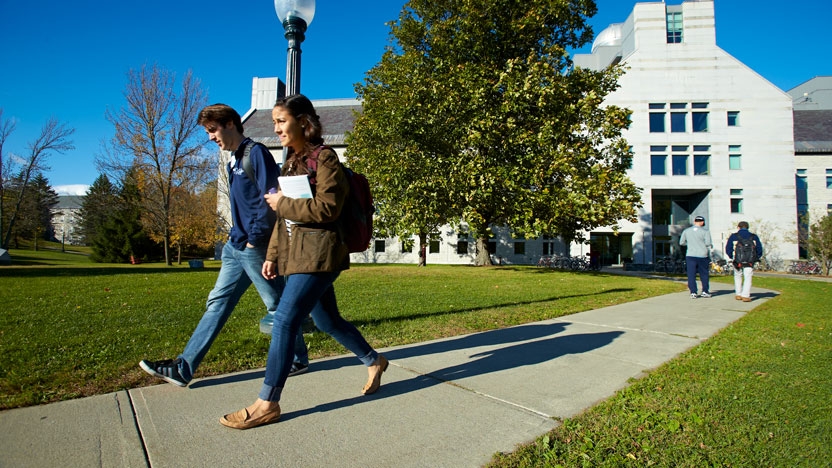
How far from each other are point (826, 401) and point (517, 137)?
13.1 meters

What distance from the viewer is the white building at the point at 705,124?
3384 cm

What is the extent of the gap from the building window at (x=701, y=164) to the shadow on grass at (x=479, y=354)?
36176 millimetres

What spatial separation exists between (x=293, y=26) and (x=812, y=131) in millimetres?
51126

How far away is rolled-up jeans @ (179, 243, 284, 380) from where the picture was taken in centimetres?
299

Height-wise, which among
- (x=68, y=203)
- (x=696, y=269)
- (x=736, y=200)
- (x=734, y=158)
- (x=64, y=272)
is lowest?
(x=64, y=272)

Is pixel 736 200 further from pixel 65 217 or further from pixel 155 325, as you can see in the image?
pixel 65 217

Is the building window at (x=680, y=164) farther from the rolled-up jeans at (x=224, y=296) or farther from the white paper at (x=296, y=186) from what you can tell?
the white paper at (x=296, y=186)

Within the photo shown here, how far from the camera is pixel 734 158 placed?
34.4 meters

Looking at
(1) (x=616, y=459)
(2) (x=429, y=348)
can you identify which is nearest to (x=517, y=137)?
(2) (x=429, y=348)

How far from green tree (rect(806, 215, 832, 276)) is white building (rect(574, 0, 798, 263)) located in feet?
20.9

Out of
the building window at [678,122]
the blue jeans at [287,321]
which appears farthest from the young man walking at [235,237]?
the building window at [678,122]

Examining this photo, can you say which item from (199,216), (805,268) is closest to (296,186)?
(199,216)

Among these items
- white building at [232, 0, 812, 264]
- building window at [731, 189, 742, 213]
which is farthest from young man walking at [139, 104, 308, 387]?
building window at [731, 189, 742, 213]

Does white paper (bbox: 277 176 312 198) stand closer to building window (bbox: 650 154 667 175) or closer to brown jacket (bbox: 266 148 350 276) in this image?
brown jacket (bbox: 266 148 350 276)
